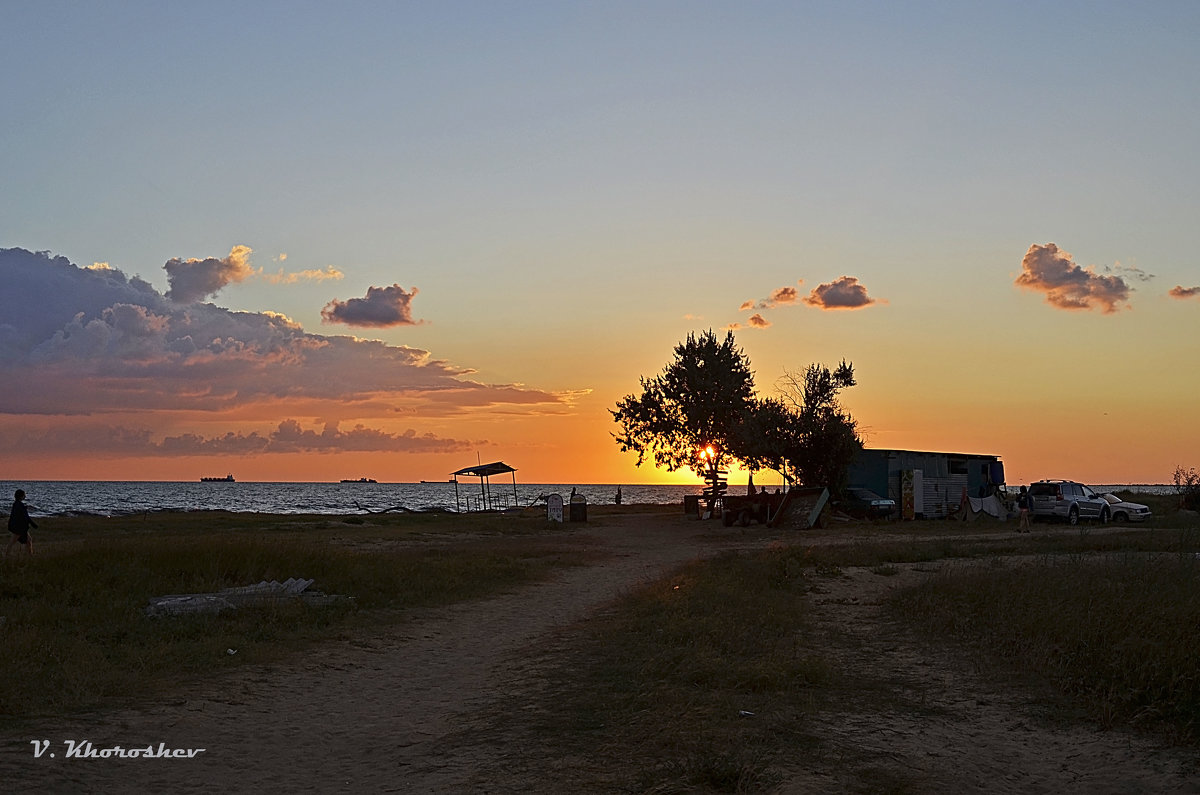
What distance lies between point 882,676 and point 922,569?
10537 millimetres

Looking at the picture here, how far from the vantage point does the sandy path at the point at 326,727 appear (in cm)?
705

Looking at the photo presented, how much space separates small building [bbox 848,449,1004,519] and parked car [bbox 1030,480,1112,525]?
392 cm

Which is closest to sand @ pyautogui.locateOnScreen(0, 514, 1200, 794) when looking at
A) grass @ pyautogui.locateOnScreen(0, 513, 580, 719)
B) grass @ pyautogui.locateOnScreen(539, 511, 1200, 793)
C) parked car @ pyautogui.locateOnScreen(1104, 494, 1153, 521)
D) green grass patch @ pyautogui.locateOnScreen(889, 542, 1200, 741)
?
grass @ pyautogui.locateOnScreen(539, 511, 1200, 793)

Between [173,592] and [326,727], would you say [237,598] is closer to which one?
[173,592]

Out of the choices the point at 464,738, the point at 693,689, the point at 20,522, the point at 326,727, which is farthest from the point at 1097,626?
the point at 20,522

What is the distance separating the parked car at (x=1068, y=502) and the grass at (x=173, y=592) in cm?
2496

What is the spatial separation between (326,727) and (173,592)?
8.31m

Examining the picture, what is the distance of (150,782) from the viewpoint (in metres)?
7.02

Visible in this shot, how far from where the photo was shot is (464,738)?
8203 millimetres

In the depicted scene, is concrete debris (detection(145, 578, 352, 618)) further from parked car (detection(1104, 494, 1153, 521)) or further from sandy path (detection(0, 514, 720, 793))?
parked car (detection(1104, 494, 1153, 521))

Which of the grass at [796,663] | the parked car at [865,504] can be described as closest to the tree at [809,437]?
the parked car at [865,504]

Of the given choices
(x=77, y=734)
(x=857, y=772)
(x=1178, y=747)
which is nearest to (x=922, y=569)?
(x=1178, y=747)

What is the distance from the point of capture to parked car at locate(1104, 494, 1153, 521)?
1531 inches

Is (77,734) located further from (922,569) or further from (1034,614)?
(922,569)
